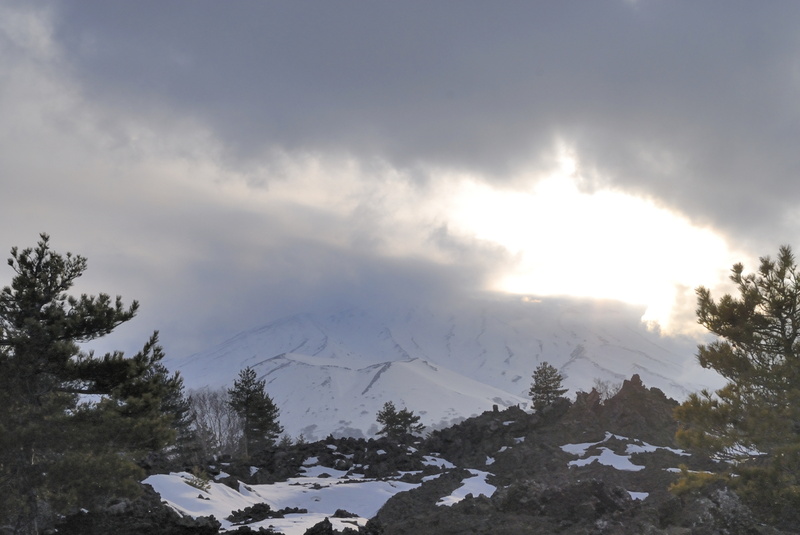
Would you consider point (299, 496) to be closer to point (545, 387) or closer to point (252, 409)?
point (252, 409)

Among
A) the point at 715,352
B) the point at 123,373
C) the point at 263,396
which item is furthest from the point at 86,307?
the point at 263,396

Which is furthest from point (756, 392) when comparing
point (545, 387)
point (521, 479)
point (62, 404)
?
point (545, 387)

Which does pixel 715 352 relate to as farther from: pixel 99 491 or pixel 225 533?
pixel 99 491

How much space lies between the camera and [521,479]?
103ft

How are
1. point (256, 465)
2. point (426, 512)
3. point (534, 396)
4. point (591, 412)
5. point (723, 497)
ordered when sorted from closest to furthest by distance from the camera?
point (723, 497) < point (426, 512) < point (256, 465) < point (591, 412) < point (534, 396)

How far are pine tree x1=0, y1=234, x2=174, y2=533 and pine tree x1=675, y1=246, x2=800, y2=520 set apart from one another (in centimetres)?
1513

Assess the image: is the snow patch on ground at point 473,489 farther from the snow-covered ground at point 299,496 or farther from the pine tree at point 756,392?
the pine tree at point 756,392

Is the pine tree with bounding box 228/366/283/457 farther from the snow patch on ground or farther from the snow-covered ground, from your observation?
the snow patch on ground

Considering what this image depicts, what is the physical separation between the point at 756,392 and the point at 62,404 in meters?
18.7

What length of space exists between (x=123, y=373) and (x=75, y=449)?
2.21 metres

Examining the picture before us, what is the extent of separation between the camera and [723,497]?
14828 millimetres

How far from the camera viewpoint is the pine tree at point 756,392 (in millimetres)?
12438

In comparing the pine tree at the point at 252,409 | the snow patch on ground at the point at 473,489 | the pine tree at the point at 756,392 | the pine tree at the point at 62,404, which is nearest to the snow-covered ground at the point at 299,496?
the snow patch on ground at the point at 473,489

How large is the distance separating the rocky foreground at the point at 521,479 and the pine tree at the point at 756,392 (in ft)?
5.29
